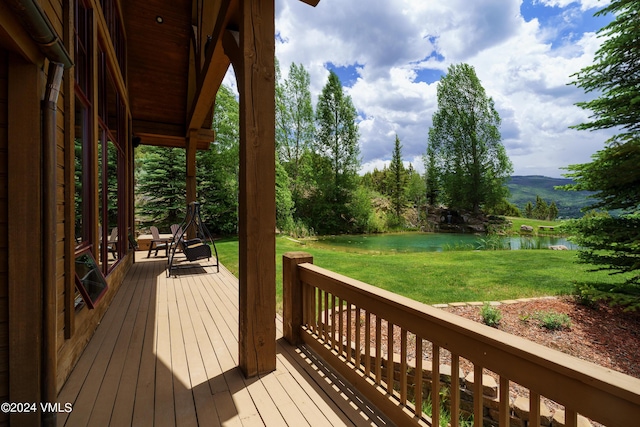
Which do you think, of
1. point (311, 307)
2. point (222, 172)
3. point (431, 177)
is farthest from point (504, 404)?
point (431, 177)

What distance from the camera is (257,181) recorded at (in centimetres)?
215

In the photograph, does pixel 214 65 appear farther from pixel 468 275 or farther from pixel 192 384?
pixel 468 275

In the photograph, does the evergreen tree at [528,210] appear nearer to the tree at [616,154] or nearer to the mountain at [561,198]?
the mountain at [561,198]

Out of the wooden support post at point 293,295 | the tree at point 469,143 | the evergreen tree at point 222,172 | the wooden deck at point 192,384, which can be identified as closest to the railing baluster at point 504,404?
the wooden deck at point 192,384

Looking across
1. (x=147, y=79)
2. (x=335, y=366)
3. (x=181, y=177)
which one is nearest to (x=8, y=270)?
(x=335, y=366)

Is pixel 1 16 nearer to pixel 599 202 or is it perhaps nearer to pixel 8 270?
pixel 8 270

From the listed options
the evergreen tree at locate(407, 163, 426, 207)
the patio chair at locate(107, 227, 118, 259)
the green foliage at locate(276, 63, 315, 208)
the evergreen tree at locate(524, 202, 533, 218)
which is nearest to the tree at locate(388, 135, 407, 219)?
the evergreen tree at locate(407, 163, 426, 207)

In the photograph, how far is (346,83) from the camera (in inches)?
879

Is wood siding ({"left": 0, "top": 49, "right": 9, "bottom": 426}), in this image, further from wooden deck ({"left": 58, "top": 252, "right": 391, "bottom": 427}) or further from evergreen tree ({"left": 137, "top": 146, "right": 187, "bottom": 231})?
evergreen tree ({"left": 137, "top": 146, "right": 187, "bottom": 231})

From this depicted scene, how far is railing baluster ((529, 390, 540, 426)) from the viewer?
1.05 metres

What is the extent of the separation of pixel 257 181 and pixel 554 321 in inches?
152

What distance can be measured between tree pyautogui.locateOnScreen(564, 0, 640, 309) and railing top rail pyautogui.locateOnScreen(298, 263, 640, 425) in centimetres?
410

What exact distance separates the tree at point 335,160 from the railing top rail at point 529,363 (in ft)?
63.8

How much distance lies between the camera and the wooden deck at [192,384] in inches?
69.7
